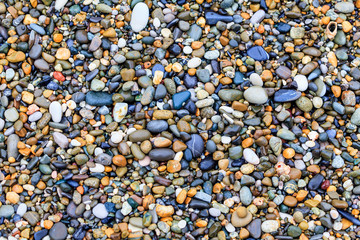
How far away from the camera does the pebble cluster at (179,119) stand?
6.89 feet

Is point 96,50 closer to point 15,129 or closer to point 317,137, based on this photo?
point 15,129

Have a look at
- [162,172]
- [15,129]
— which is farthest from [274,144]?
[15,129]

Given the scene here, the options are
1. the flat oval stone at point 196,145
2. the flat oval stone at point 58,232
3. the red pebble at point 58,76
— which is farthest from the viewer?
the red pebble at point 58,76

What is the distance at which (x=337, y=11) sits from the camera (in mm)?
2436

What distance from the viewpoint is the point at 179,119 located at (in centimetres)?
222

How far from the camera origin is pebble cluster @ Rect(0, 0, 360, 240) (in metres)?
2.10

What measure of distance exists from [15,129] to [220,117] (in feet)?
3.93

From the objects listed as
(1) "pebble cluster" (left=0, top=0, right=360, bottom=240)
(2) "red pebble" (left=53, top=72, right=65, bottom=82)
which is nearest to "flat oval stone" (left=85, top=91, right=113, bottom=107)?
(1) "pebble cluster" (left=0, top=0, right=360, bottom=240)

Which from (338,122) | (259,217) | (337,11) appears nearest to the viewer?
(259,217)

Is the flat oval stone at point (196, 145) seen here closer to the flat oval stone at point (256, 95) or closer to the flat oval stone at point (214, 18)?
the flat oval stone at point (256, 95)

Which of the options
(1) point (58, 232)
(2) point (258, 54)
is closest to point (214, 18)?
(2) point (258, 54)

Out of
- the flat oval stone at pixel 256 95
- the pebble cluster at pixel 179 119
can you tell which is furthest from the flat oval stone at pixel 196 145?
the flat oval stone at pixel 256 95

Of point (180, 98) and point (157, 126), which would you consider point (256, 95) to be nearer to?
point (180, 98)

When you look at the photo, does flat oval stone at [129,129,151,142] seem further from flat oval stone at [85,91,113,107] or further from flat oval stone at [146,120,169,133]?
flat oval stone at [85,91,113,107]
